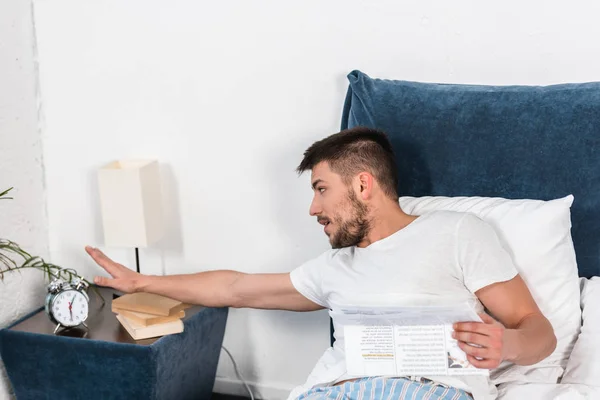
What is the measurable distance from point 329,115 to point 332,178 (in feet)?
1.69

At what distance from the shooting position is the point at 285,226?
2482mm

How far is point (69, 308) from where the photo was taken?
2.27m

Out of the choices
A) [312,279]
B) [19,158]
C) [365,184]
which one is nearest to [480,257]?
[365,184]

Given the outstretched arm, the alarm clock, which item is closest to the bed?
the outstretched arm

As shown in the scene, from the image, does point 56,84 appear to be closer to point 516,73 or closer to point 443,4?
point 443,4

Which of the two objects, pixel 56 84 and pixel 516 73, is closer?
pixel 516 73

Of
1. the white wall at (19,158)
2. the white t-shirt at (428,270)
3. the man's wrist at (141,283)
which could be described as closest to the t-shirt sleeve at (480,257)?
the white t-shirt at (428,270)

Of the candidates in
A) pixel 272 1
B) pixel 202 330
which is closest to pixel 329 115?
pixel 272 1

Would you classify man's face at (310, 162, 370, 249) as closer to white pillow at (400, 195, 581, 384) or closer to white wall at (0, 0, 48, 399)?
white pillow at (400, 195, 581, 384)

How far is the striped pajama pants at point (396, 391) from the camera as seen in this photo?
1666 millimetres

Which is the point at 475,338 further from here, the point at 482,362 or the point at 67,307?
the point at 67,307

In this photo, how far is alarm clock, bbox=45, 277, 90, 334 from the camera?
226 cm

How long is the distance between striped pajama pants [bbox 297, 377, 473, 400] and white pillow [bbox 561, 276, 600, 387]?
0.88 ft

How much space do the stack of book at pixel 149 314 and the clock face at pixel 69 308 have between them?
10 cm
